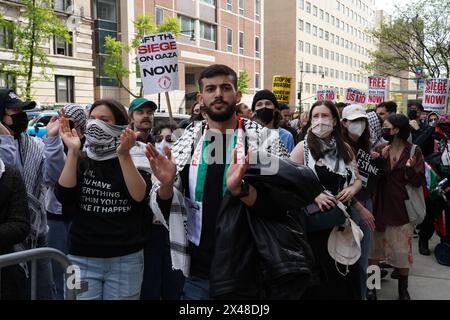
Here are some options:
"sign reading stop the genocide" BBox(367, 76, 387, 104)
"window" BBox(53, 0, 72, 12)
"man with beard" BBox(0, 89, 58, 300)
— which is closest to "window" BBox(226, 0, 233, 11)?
"window" BBox(53, 0, 72, 12)

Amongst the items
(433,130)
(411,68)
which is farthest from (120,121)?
(411,68)

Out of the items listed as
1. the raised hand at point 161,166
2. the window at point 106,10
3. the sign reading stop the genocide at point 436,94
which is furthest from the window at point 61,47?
the raised hand at point 161,166

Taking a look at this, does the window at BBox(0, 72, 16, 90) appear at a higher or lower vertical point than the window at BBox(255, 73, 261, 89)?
lower

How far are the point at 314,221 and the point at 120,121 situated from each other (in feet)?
5.26

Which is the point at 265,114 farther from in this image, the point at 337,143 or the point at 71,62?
the point at 71,62

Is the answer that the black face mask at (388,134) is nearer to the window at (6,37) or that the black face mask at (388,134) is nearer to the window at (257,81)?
the window at (6,37)

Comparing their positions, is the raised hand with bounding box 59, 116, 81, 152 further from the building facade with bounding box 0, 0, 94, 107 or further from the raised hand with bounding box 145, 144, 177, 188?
the building facade with bounding box 0, 0, 94, 107

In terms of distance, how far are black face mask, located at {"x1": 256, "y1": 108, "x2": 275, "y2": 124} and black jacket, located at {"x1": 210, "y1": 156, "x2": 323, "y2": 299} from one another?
9.98ft

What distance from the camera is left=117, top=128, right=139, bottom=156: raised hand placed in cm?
282

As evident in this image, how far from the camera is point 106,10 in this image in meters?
35.5

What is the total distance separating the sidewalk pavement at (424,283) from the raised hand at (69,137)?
3.80m

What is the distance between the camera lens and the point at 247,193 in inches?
90.0

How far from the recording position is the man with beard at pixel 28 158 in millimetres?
3152

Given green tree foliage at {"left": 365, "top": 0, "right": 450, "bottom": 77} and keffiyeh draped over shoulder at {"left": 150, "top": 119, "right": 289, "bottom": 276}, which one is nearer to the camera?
keffiyeh draped over shoulder at {"left": 150, "top": 119, "right": 289, "bottom": 276}
